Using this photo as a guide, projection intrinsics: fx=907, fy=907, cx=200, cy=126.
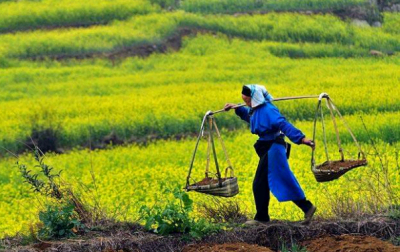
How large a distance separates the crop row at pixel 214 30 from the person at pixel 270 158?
19.8 metres

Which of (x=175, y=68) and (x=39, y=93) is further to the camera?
(x=175, y=68)

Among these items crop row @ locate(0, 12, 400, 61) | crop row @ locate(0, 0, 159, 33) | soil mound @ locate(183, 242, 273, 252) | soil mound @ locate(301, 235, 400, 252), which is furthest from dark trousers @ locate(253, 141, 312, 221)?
crop row @ locate(0, 0, 159, 33)

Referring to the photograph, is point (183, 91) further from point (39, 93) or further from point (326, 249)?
point (326, 249)

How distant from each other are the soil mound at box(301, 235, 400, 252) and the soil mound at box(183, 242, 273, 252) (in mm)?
450

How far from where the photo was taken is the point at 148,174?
1476 cm

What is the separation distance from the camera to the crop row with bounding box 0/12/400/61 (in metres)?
28.1

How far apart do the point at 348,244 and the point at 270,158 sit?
122cm

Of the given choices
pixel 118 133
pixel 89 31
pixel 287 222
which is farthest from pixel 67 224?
pixel 89 31

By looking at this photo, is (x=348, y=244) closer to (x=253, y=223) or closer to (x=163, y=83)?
(x=253, y=223)

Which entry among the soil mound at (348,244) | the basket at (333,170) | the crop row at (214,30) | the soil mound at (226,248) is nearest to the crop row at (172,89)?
the crop row at (214,30)

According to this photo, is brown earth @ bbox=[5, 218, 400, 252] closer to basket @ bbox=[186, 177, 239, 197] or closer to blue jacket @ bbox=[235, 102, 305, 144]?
basket @ bbox=[186, 177, 239, 197]

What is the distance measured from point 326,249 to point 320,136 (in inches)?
374

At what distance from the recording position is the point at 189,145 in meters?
17.3

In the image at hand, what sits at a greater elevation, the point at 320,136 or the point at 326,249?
the point at 326,249
